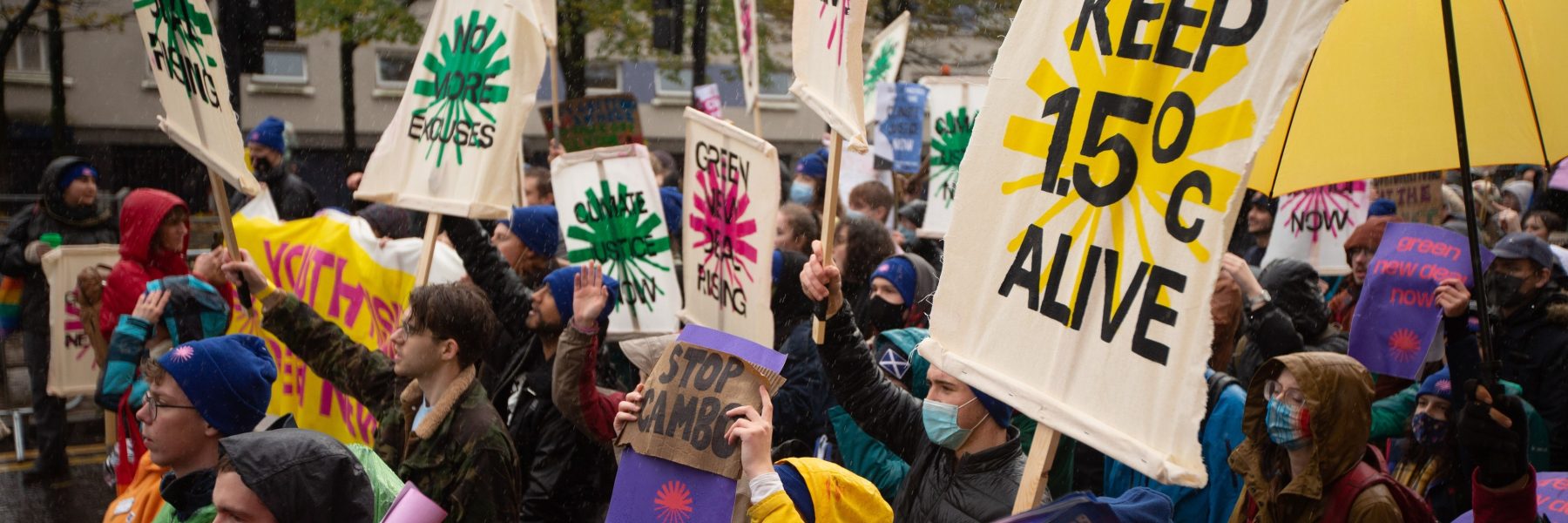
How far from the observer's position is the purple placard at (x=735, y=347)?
290 cm

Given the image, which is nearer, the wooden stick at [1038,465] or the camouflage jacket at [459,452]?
the wooden stick at [1038,465]

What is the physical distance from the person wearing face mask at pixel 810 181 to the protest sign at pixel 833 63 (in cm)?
571

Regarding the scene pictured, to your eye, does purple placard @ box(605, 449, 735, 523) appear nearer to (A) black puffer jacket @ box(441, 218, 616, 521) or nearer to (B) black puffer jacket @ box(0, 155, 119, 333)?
(A) black puffer jacket @ box(441, 218, 616, 521)

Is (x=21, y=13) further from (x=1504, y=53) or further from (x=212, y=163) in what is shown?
(x=1504, y=53)

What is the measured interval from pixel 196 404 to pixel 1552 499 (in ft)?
12.2

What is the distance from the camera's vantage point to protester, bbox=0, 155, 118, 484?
793cm

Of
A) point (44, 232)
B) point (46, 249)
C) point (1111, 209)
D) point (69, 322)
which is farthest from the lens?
point (44, 232)

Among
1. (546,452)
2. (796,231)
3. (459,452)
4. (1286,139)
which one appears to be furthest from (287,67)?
(1286,139)

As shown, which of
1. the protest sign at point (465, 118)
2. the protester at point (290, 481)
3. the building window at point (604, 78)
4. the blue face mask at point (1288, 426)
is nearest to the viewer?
the protester at point (290, 481)

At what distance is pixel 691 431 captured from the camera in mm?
2861

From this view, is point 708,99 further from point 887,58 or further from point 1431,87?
point 1431,87

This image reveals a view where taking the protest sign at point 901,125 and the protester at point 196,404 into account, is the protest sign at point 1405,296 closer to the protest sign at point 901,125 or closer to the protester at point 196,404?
the protester at point 196,404

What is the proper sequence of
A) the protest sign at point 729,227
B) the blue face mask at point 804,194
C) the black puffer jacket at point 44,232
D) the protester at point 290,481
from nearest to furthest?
the protester at point 290,481, the protest sign at point 729,227, the black puffer jacket at point 44,232, the blue face mask at point 804,194

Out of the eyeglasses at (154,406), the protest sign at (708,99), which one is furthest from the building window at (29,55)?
the eyeglasses at (154,406)
